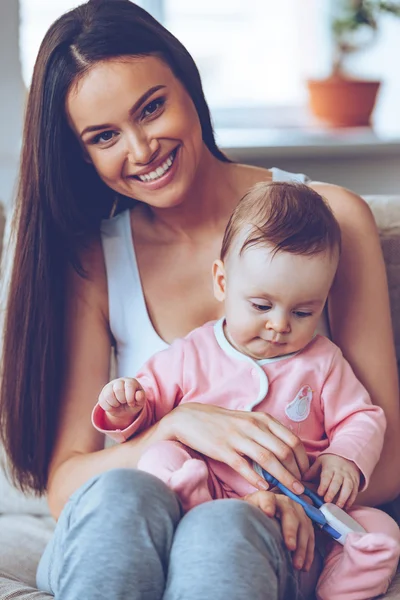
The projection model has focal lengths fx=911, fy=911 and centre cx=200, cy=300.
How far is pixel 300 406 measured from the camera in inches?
52.8

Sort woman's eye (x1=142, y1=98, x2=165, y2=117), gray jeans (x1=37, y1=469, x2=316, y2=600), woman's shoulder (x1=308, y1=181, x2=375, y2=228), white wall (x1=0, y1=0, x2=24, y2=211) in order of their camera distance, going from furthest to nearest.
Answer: white wall (x1=0, y1=0, x2=24, y2=211) → woman's shoulder (x1=308, y1=181, x2=375, y2=228) → woman's eye (x1=142, y1=98, x2=165, y2=117) → gray jeans (x1=37, y1=469, x2=316, y2=600)

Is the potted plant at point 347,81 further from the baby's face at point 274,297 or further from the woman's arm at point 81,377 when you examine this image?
the baby's face at point 274,297

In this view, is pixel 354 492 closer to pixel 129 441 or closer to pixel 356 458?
pixel 356 458

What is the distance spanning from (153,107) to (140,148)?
8 cm

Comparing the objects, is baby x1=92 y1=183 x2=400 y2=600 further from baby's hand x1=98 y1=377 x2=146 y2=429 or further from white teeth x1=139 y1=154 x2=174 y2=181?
white teeth x1=139 y1=154 x2=174 y2=181

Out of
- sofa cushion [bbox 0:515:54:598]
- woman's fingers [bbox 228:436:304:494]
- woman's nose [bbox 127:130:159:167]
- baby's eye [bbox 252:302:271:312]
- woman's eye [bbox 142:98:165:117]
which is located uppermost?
woman's eye [bbox 142:98:165:117]

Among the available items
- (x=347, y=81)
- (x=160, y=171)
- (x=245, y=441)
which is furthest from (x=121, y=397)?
(x=347, y=81)

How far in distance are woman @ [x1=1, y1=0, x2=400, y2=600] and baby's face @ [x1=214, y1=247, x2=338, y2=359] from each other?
4.8 inches

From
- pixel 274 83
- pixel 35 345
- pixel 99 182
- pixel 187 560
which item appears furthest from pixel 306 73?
pixel 187 560

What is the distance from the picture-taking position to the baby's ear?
54.6 inches

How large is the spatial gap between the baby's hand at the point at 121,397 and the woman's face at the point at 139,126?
0.34m

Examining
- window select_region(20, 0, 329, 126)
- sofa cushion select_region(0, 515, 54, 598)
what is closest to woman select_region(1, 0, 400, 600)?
sofa cushion select_region(0, 515, 54, 598)

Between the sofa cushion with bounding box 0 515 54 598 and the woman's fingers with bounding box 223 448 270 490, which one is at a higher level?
the woman's fingers with bounding box 223 448 270 490

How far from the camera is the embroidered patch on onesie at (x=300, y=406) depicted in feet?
4.39
